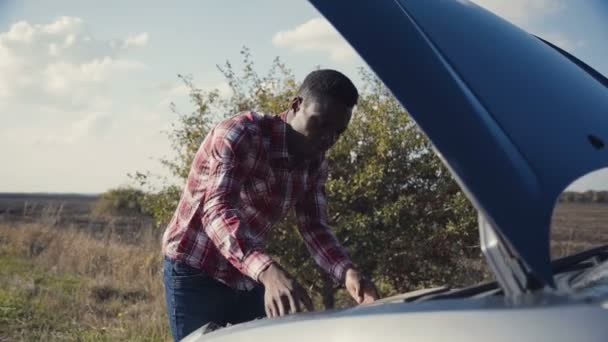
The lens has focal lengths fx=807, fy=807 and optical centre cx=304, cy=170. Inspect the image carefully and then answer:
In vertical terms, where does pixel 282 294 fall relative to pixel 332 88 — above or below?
below

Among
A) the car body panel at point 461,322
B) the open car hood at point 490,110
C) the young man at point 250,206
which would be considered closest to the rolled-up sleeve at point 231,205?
the young man at point 250,206

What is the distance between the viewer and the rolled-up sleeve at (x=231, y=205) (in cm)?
224

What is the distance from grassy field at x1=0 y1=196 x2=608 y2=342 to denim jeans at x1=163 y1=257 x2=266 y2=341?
134 cm

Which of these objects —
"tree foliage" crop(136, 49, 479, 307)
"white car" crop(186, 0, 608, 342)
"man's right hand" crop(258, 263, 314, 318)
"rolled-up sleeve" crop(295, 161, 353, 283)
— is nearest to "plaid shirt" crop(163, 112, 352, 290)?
"rolled-up sleeve" crop(295, 161, 353, 283)

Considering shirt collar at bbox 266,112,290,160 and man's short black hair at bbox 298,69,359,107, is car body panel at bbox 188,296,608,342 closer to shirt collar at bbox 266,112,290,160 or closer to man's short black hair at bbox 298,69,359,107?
man's short black hair at bbox 298,69,359,107

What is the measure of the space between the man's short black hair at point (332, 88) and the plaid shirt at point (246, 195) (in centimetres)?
21

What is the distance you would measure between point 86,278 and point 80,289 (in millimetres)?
996

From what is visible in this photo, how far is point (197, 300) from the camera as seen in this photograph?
2.96 meters

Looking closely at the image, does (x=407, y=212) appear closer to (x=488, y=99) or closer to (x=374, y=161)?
(x=374, y=161)

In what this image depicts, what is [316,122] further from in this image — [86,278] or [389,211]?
[86,278]

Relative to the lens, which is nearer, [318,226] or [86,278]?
[318,226]

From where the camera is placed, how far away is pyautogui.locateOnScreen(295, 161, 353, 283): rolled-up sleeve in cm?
293

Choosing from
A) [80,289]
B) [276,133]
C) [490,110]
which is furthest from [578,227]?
[80,289]

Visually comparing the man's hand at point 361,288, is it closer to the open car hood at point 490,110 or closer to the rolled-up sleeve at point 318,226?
the rolled-up sleeve at point 318,226
